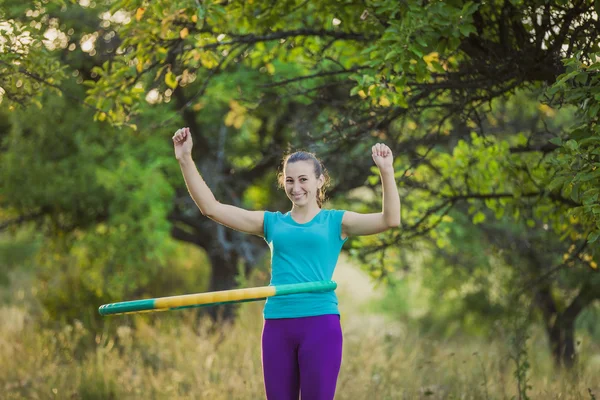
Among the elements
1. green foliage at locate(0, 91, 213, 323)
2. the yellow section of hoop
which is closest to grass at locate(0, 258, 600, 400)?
green foliage at locate(0, 91, 213, 323)

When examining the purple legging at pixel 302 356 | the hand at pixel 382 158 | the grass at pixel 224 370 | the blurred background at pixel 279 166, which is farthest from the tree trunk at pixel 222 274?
the hand at pixel 382 158

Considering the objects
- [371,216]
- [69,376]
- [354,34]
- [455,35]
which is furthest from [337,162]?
[371,216]

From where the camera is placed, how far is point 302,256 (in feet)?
11.7

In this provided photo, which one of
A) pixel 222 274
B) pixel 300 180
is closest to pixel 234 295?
pixel 300 180

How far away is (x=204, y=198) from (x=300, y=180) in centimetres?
47

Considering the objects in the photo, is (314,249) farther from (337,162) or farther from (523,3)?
(337,162)

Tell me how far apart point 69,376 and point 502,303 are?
7492 mm

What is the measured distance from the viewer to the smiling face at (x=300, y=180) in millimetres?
3611

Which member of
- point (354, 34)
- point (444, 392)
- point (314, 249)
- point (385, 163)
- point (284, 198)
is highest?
point (354, 34)

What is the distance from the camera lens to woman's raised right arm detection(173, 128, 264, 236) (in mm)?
3564

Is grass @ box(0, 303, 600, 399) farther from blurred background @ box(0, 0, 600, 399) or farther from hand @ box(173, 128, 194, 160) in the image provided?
hand @ box(173, 128, 194, 160)

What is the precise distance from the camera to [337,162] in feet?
31.2

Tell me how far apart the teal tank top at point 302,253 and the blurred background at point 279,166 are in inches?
53.9

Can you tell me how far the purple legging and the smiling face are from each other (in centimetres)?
58
